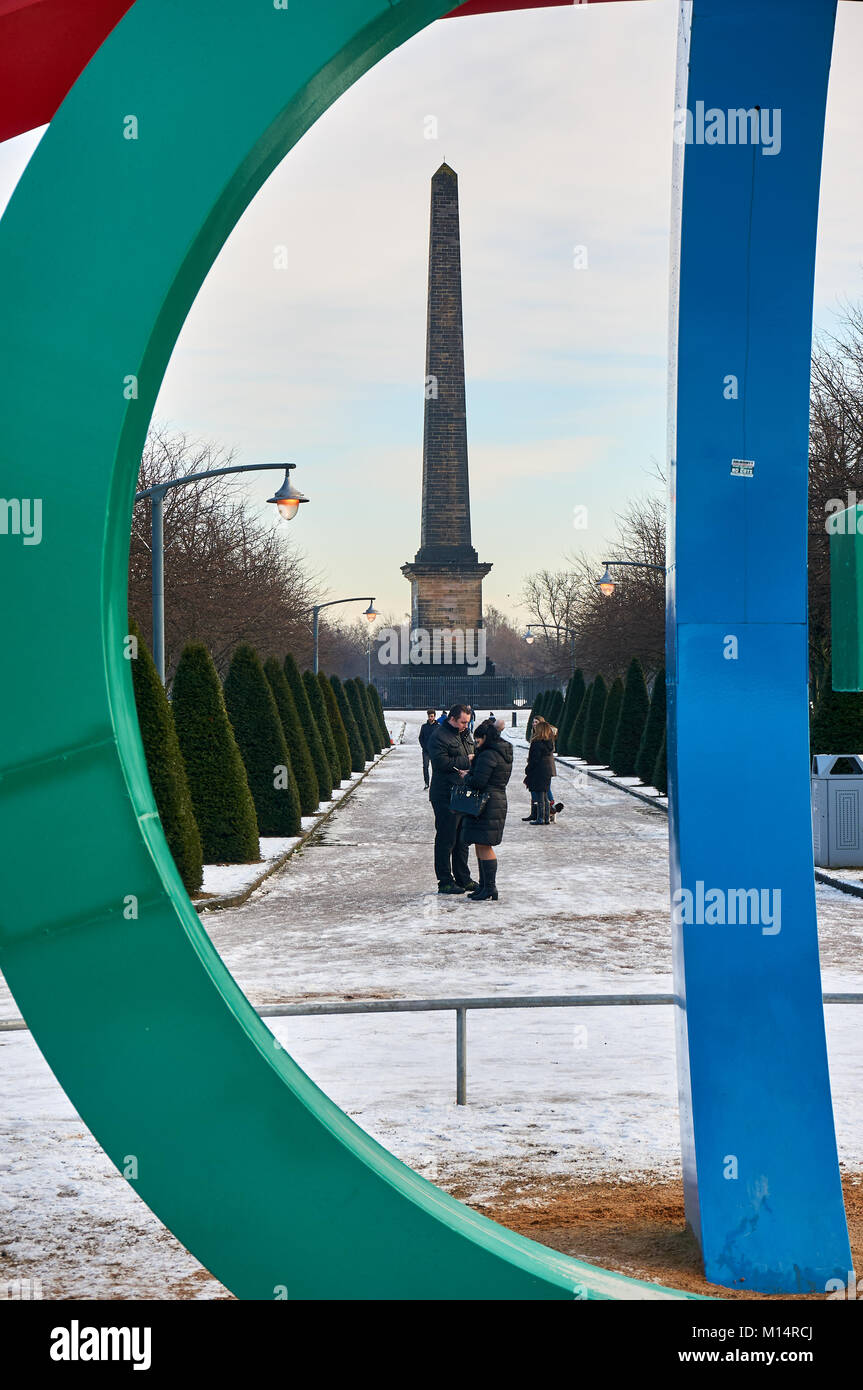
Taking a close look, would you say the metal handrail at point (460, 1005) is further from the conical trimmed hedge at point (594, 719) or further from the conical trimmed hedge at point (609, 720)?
the conical trimmed hedge at point (594, 719)

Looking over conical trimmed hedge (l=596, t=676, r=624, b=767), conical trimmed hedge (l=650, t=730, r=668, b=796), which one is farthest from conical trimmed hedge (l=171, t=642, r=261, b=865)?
conical trimmed hedge (l=596, t=676, r=624, b=767)

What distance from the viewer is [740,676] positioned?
4887mm

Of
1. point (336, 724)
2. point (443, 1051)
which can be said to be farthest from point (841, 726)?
point (336, 724)

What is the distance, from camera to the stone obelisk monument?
56.5 meters

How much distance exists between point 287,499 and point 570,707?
29567 millimetres

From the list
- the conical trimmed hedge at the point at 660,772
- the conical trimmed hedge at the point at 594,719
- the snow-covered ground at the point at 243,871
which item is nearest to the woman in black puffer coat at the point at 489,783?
the snow-covered ground at the point at 243,871

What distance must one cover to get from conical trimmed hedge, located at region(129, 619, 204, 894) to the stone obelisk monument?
44.3m

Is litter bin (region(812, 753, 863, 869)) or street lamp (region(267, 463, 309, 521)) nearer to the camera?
litter bin (region(812, 753, 863, 869))

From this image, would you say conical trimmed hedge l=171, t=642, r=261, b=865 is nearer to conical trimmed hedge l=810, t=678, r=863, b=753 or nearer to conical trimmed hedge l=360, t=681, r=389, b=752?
conical trimmed hedge l=810, t=678, r=863, b=753

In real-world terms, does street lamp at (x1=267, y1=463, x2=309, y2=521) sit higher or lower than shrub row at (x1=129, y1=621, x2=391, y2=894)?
higher

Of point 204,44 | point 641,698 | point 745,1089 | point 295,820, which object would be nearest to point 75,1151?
point 745,1089

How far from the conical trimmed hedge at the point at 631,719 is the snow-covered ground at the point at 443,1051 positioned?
18.2m

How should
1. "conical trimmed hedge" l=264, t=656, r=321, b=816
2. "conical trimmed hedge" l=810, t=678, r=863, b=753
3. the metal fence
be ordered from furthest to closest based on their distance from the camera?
1. the metal fence
2. "conical trimmed hedge" l=264, t=656, r=321, b=816
3. "conical trimmed hedge" l=810, t=678, r=863, b=753

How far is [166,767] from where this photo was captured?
46.7 ft
